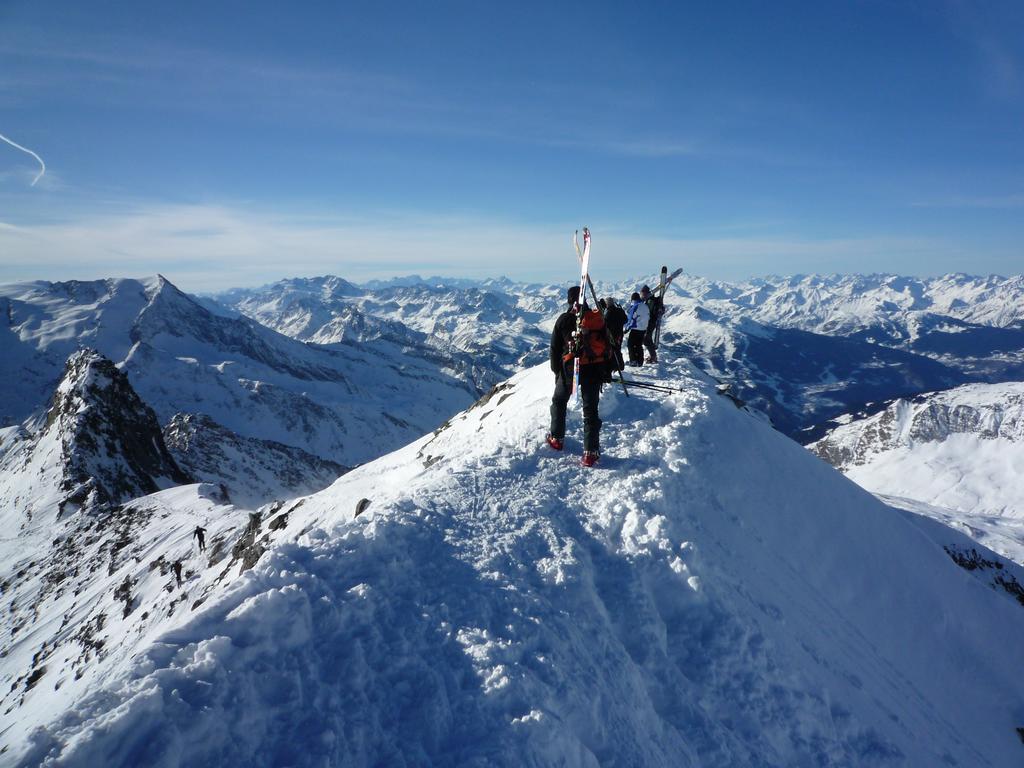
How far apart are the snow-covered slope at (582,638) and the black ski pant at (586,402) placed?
728mm

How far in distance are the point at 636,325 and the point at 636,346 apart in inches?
34.4

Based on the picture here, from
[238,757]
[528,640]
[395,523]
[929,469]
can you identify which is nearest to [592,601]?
[528,640]

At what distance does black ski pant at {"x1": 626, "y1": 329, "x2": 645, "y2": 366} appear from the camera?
20219mm

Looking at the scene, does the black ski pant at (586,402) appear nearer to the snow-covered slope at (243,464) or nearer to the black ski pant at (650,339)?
the black ski pant at (650,339)

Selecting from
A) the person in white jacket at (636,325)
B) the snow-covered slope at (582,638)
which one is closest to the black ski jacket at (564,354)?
the snow-covered slope at (582,638)

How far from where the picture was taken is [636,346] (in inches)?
802

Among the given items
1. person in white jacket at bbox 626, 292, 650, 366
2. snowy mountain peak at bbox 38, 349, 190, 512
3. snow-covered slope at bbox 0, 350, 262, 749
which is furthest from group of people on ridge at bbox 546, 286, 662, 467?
snowy mountain peak at bbox 38, 349, 190, 512

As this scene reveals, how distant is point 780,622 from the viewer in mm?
9078

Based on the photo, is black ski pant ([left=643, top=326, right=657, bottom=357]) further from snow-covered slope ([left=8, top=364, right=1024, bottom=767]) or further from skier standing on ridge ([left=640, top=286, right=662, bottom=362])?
snow-covered slope ([left=8, top=364, right=1024, bottom=767])

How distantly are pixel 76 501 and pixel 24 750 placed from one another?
5066 cm

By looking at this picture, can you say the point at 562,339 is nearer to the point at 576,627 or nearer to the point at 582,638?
the point at 576,627

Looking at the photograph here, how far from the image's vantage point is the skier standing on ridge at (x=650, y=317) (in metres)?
20.8

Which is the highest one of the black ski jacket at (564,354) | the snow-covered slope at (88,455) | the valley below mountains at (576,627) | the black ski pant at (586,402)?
the black ski jacket at (564,354)

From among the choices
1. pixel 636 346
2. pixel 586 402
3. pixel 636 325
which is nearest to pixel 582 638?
pixel 586 402
